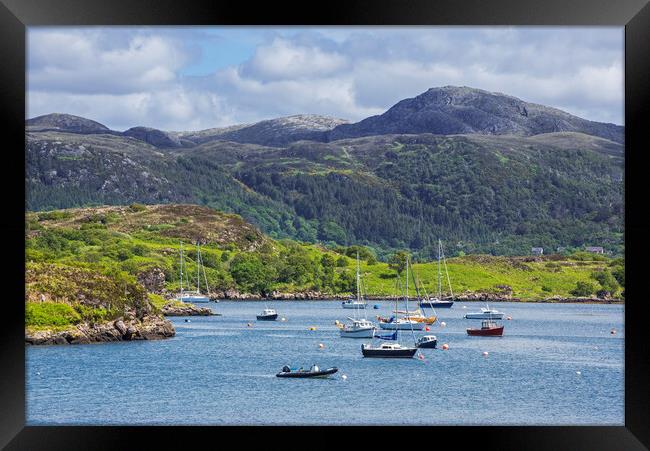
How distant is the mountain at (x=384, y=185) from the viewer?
10069 cm

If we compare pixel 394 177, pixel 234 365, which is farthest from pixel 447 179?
pixel 234 365

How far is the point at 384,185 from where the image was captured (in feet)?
370

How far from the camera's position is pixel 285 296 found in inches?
2687

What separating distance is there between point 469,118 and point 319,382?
11215 cm

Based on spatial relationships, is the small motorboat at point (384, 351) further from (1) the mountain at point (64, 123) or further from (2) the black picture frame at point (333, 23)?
(1) the mountain at point (64, 123)

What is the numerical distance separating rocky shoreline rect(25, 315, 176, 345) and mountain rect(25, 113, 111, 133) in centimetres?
8619

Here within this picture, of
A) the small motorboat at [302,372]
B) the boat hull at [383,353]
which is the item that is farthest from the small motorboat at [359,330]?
the small motorboat at [302,372]

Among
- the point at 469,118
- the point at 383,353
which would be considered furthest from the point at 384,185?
the point at 383,353

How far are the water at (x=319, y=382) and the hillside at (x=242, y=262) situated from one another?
22.3 meters

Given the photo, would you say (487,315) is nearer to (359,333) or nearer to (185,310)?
(359,333)

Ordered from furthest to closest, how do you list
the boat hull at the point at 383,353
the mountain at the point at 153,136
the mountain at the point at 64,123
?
the mountain at the point at 153,136 < the mountain at the point at 64,123 < the boat hull at the point at 383,353

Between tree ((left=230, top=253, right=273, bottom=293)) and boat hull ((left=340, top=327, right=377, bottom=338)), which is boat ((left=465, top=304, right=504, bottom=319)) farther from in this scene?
tree ((left=230, top=253, right=273, bottom=293))

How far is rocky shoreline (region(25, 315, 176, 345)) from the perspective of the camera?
3084 cm

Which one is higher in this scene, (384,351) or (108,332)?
(108,332)
